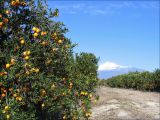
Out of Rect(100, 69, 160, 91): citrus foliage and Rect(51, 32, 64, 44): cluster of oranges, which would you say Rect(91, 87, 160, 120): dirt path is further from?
Rect(51, 32, 64, 44): cluster of oranges

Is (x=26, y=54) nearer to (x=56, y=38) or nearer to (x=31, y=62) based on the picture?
(x=31, y=62)

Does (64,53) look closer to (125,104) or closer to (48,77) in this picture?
(48,77)

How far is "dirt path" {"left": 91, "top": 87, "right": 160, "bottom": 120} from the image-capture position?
17984mm

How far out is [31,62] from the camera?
9.84 metres

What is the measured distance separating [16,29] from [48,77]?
1.50 m

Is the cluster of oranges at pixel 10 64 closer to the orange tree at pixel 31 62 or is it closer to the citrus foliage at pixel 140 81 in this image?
the orange tree at pixel 31 62

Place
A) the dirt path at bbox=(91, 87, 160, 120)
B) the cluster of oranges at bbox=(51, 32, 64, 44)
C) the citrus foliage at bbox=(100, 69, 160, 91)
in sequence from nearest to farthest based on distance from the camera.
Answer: the cluster of oranges at bbox=(51, 32, 64, 44), the dirt path at bbox=(91, 87, 160, 120), the citrus foliage at bbox=(100, 69, 160, 91)

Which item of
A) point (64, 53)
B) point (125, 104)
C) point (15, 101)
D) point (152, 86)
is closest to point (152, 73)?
point (152, 86)

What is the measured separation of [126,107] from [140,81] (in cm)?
853

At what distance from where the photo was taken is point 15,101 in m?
9.30

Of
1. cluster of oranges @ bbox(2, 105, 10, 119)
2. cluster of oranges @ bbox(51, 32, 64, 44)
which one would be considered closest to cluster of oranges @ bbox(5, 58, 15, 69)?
cluster of oranges @ bbox(2, 105, 10, 119)

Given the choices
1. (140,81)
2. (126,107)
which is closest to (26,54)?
(126,107)

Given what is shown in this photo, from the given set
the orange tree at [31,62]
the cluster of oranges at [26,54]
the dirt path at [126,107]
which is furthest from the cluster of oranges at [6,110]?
the dirt path at [126,107]

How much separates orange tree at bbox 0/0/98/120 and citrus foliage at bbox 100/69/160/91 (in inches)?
650
